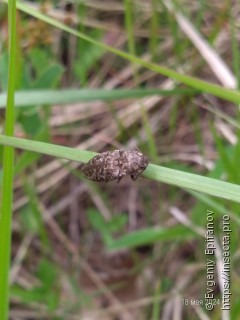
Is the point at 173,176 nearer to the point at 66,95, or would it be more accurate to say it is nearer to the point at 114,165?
the point at 114,165

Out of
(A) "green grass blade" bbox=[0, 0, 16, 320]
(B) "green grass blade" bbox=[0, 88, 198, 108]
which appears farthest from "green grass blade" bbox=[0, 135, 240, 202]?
(B) "green grass blade" bbox=[0, 88, 198, 108]

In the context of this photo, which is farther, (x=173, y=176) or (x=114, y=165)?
(x=114, y=165)

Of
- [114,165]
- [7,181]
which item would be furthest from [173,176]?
[7,181]

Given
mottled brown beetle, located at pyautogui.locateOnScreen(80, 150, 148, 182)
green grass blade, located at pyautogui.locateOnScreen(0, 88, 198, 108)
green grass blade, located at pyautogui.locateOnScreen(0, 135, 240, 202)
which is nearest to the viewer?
green grass blade, located at pyautogui.locateOnScreen(0, 135, 240, 202)

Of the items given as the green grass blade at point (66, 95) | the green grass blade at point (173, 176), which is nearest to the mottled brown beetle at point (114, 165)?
the green grass blade at point (173, 176)

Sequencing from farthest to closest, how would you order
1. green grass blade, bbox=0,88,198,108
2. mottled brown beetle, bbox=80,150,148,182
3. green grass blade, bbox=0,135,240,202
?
green grass blade, bbox=0,88,198,108 → mottled brown beetle, bbox=80,150,148,182 → green grass blade, bbox=0,135,240,202

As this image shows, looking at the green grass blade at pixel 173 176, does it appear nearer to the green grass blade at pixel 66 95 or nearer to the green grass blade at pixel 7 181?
the green grass blade at pixel 7 181

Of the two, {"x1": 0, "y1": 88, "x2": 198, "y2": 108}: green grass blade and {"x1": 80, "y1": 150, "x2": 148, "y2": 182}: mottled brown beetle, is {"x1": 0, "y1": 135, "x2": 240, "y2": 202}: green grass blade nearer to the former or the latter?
{"x1": 80, "y1": 150, "x2": 148, "y2": 182}: mottled brown beetle
